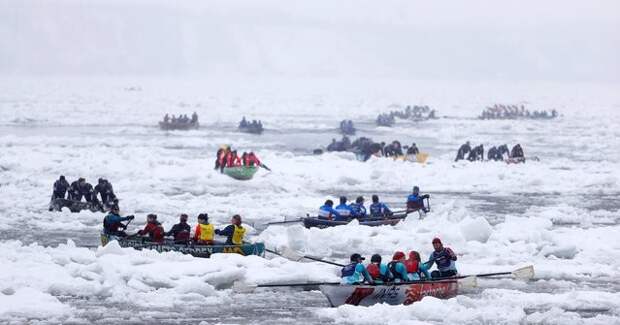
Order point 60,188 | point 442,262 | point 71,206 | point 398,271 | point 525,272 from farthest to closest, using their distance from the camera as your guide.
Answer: point 60,188 < point 71,206 < point 525,272 < point 442,262 < point 398,271

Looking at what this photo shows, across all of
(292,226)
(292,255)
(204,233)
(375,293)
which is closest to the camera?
(375,293)

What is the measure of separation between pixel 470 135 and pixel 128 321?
149 ft

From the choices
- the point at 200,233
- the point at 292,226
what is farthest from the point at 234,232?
the point at 292,226

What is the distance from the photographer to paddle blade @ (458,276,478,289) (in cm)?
1777

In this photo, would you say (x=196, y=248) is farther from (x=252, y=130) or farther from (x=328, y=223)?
(x=252, y=130)

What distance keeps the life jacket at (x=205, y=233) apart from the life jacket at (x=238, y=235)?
450 millimetres

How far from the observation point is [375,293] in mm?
16375

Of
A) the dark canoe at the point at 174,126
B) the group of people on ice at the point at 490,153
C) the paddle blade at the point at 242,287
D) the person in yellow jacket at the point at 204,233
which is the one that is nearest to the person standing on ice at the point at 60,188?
the person in yellow jacket at the point at 204,233

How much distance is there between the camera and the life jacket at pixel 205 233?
65.5 feet

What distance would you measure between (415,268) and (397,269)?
624mm

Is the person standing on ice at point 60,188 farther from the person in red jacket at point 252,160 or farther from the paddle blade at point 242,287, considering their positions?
the paddle blade at point 242,287

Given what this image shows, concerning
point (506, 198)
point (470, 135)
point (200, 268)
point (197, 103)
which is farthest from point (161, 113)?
point (200, 268)

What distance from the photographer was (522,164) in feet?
131

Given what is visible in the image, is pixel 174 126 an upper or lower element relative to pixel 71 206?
A: upper
